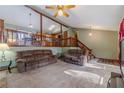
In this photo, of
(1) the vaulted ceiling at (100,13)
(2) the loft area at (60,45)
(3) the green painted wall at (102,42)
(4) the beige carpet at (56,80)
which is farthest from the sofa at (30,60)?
(3) the green painted wall at (102,42)

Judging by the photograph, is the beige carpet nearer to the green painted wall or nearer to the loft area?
the loft area

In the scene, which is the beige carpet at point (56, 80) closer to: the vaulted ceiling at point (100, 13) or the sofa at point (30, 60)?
the sofa at point (30, 60)

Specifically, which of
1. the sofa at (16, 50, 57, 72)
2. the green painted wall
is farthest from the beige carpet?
the green painted wall

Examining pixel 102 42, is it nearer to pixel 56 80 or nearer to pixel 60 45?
pixel 60 45

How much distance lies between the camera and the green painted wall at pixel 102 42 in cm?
771

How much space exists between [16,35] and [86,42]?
559cm

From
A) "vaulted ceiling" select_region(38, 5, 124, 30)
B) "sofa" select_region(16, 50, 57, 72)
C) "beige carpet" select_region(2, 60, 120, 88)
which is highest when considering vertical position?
"vaulted ceiling" select_region(38, 5, 124, 30)

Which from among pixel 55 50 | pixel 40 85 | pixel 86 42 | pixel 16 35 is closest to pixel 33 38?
pixel 16 35

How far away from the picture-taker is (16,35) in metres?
7.07

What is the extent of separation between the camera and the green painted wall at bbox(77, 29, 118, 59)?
303 inches

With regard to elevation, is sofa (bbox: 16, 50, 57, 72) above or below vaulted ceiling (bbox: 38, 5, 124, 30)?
below

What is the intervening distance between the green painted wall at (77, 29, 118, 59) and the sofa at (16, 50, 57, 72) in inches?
165
